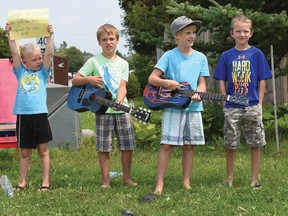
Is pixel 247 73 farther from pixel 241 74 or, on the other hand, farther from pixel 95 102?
pixel 95 102

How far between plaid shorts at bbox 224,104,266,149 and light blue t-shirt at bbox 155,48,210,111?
0.34 metres

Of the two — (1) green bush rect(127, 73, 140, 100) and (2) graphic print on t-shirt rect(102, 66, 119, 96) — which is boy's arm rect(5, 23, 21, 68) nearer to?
(2) graphic print on t-shirt rect(102, 66, 119, 96)

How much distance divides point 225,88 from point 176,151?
2849 millimetres

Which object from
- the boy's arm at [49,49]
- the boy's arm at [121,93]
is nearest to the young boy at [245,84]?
the boy's arm at [121,93]

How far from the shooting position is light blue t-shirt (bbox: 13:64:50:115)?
17.2 ft

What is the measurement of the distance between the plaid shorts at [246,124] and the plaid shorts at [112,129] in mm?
996

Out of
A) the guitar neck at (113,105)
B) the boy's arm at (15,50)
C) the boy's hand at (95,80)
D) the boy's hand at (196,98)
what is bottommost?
the guitar neck at (113,105)

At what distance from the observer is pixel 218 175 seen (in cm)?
585

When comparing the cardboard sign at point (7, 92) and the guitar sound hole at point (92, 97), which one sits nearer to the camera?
the guitar sound hole at point (92, 97)

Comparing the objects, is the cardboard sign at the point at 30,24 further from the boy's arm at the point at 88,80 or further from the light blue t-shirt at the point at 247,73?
the light blue t-shirt at the point at 247,73

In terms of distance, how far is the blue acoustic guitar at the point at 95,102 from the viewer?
195 inches

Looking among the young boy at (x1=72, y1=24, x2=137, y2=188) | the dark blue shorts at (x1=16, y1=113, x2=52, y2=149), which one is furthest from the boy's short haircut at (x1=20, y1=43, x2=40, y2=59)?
the dark blue shorts at (x1=16, y1=113, x2=52, y2=149)

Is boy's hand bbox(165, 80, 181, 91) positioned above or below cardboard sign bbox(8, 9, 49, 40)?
below

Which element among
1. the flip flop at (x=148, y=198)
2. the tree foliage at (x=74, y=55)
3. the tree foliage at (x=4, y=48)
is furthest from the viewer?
the tree foliage at (x=74, y=55)
